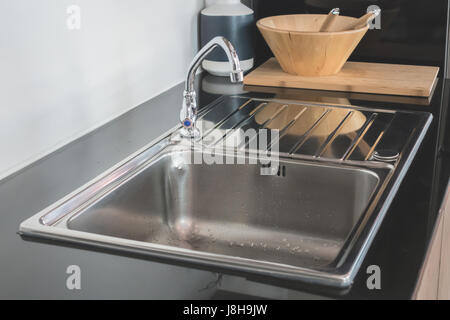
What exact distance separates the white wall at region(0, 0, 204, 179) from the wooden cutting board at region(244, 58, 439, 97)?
264 millimetres

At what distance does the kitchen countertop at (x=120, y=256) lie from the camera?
94 centimetres

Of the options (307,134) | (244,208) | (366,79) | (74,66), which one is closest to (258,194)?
(244,208)

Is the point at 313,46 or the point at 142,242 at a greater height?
the point at 313,46

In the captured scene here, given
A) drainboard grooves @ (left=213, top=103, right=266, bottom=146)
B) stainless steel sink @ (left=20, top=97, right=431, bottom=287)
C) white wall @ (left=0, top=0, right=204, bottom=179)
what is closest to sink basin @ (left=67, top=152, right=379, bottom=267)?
stainless steel sink @ (left=20, top=97, right=431, bottom=287)

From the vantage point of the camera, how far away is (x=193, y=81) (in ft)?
4.72

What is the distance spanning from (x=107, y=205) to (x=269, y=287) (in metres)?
0.44

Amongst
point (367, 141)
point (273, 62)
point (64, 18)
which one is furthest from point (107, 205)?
point (273, 62)

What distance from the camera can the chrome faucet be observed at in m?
1.31

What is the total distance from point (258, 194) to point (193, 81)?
10.5 inches

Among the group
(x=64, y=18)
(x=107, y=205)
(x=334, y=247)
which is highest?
(x=64, y=18)

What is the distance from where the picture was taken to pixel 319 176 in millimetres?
1406

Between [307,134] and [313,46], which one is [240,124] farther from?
[313,46]
